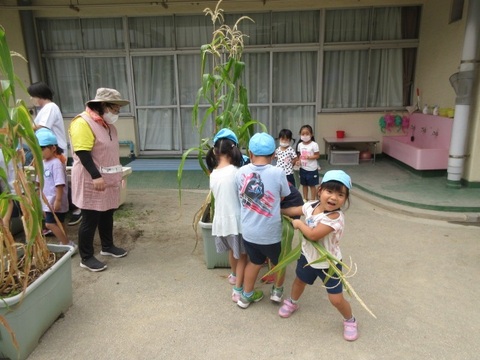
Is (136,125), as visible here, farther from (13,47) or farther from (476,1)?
(476,1)

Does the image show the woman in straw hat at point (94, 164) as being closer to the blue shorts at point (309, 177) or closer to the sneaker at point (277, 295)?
the sneaker at point (277, 295)

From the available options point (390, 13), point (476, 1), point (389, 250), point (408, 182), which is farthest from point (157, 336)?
point (390, 13)

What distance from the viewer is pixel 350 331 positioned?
2.16 meters

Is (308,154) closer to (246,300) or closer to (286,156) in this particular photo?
(286,156)

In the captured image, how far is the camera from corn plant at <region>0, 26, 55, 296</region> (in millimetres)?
1912

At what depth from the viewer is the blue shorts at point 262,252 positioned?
7.49 ft

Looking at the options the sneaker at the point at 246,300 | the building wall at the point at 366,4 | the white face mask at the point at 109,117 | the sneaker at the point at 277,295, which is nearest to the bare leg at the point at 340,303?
the sneaker at the point at 277,295

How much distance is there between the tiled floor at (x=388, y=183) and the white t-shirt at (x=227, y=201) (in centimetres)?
287

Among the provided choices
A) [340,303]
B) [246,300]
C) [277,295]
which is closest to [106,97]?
[246,300]

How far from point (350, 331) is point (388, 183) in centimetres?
356

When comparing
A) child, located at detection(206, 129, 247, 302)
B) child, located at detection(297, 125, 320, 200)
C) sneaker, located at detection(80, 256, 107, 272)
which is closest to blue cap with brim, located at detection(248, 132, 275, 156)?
child, located at detection(206, 129, 247, 302)

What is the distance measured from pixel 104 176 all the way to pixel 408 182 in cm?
438

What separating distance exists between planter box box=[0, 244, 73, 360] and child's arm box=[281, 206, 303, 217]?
1500mm

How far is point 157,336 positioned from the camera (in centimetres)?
222
